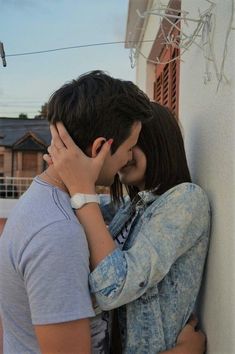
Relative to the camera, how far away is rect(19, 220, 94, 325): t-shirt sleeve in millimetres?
988

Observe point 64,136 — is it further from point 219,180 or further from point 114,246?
point 219,180

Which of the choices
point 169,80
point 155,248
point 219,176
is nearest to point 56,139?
point 155,248

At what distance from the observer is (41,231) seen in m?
1.00

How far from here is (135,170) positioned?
145 centimetres

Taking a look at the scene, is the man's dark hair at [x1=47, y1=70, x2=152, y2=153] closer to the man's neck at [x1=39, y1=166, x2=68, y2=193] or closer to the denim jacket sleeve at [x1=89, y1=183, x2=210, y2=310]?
the man's neck at [x1=39, y1=166, x2=68, y2=193]

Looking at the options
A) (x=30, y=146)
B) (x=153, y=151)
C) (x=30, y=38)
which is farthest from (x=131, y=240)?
(x=30, y=146)

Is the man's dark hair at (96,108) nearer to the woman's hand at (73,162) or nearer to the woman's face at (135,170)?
the woman's hand at (73,162)

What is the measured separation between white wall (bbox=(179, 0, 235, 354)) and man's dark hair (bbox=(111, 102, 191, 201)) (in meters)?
0.10

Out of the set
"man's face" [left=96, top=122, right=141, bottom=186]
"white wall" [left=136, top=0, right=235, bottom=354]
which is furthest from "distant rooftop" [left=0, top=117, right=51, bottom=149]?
"man's face" [left=96, top=122, right=141, bottom=186]

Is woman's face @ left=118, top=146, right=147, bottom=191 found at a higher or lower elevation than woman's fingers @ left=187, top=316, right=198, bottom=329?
higher

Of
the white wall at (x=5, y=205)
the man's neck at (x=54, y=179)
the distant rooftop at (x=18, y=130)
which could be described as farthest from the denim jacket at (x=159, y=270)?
the distant rooftop at (x=18, y=130)

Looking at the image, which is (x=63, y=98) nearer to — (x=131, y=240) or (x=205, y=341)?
(x=131, y=240)

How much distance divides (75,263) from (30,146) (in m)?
16.5

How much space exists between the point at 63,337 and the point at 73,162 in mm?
419
